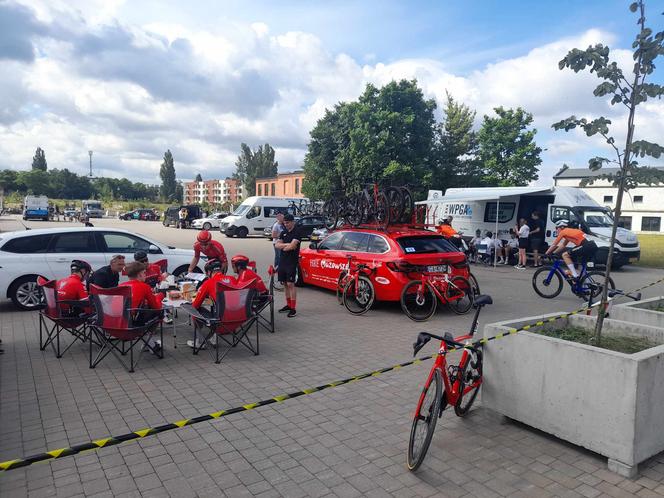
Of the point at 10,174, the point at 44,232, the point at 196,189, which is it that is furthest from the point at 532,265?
the point at 196,189

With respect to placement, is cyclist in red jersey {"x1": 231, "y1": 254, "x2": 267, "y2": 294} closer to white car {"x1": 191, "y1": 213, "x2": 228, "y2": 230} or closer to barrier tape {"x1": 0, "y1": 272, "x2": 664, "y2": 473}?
barrier tape {"x1": 0, "y1": 272, "x2": 664, "y2": 473}

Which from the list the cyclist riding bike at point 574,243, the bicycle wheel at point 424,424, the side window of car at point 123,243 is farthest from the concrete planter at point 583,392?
the side window of car at point 123,243

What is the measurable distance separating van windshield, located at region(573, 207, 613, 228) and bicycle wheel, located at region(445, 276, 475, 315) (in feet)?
31.6

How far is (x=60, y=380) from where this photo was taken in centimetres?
516

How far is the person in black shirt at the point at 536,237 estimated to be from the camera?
1644cm

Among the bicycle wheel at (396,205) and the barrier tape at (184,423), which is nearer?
the barrier tape at (184,423)

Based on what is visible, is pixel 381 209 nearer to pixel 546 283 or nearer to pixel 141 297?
pixel 546 283

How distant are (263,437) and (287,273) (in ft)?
15.6

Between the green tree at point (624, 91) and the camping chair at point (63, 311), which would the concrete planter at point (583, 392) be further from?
the camping chair at point (63, 311)

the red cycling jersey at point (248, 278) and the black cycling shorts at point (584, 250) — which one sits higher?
the black cycling shorts at point (584, 250)

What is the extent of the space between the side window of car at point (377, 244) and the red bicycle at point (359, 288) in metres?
0.38

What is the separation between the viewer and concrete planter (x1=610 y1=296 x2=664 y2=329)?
538 cm

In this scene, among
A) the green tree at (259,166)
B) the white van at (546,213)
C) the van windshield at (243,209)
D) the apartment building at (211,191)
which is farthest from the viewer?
the apartment building at (211,191)

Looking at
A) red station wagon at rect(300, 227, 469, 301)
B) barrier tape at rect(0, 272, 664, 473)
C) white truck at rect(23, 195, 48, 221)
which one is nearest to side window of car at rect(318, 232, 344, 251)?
red station wagon at rect(300, 227, 469, 301)
